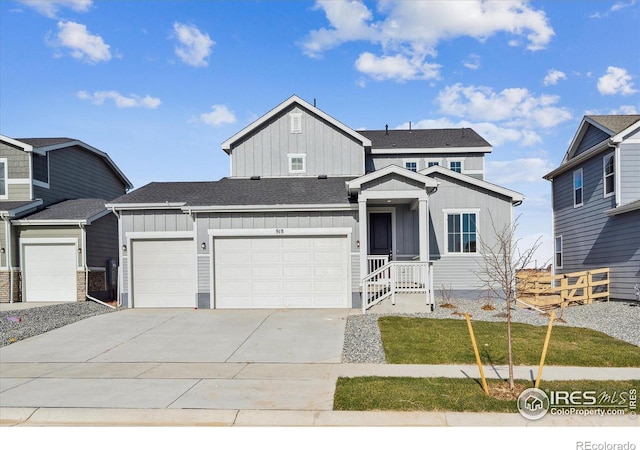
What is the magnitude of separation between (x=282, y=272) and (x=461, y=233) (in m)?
6.45

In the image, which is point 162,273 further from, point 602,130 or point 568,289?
point 602,130

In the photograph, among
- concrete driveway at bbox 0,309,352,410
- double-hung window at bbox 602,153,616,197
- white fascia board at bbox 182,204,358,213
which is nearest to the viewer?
concrete driveway at bbox 0,309,352,410

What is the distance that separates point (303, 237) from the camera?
1590cm

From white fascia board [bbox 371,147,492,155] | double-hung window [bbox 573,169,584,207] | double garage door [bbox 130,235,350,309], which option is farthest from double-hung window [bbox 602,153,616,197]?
double garage door [bbox 130,235,350,309]

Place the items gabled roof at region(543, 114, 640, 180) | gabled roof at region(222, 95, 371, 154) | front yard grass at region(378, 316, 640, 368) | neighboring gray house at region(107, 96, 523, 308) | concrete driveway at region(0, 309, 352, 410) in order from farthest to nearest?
1. gabled roof at region(222, 95, 371, 154)
2. gabled roof at region(543, 114, 640, 180)
3. neighboring gray house at region(107, 96, 523, 308)
4. front yard grass at region(378, 316, 640, 368)
5. concrete driveway at region(0, 309, 352, 410)

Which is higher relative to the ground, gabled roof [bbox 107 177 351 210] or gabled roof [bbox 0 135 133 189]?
gabled roof [bbox 0 135 133 189]

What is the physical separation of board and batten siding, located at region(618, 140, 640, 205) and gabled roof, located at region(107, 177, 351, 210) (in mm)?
9495

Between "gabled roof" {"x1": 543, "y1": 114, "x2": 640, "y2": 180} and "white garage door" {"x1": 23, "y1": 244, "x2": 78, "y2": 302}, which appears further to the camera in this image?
"white garage door" {"x1": 23, "y1": 244, "x2": 78, "y2": 302}

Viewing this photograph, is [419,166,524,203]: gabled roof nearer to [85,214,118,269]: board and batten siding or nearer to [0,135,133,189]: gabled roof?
[85,214,118,269]: board and batten siding

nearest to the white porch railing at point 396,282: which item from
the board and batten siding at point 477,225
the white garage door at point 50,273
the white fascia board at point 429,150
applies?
the board and batten siding at point 477,225

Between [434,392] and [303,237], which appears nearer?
[434,392]

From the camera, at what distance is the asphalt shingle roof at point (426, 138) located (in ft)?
76.5

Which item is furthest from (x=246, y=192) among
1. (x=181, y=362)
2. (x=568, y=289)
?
(x=568, y=289)

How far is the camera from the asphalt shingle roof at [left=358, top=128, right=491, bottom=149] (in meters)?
23.3
